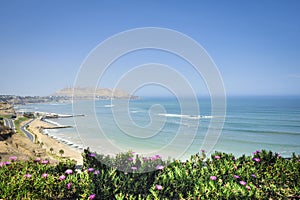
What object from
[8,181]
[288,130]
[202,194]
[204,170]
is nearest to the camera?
[202,194]

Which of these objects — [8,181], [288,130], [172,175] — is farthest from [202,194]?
[288,130]

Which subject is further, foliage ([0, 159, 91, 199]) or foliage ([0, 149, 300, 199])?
foliage ([0, 149, 300, 199])

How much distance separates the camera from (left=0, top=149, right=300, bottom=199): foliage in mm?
Answer: 4527

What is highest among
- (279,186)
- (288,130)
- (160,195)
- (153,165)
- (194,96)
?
(194,96)

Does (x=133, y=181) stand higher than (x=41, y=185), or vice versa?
(x=41, y=185)

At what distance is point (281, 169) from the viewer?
6625 mm

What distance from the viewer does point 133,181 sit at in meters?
4.97

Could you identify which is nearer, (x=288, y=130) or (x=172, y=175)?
(x=172, y=175)

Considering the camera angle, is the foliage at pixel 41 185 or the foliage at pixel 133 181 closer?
the foliage at pixel 41 185

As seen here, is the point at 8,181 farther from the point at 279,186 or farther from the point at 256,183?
the point at 279,186

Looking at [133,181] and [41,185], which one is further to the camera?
[133,181]

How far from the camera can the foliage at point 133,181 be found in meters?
4.53

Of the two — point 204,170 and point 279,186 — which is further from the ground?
point 204,170

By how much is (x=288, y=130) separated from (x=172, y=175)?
41250mm
